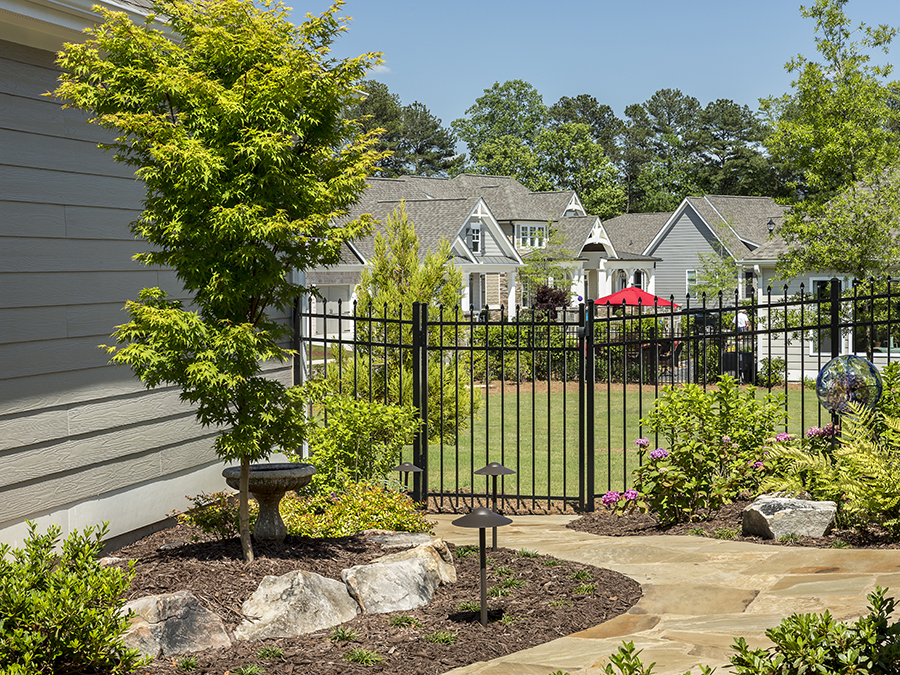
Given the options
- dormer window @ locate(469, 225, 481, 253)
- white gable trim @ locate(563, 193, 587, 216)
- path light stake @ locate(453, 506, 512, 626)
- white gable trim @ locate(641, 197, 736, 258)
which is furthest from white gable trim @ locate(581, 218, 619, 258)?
path light stake @ locate(453, 506, 512, 626)

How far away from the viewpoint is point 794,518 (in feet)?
20.3

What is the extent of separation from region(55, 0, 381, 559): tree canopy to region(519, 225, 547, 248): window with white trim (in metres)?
39.3

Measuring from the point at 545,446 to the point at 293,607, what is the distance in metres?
9.03

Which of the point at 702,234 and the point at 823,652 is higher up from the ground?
the point at 702,234

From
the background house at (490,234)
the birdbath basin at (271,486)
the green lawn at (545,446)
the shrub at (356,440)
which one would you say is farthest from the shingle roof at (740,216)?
the birdbath basin at (271,486)

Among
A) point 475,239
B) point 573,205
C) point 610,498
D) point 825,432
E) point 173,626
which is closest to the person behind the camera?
point 173,626

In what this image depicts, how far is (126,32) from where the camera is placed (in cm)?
489

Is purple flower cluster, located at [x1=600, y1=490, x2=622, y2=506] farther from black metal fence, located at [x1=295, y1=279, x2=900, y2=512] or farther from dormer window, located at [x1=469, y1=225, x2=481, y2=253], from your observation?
dormer window, located at [x1=469, y1=225, x2=481, y2=253]

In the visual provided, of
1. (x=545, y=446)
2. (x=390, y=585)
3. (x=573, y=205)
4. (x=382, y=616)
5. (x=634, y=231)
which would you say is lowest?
(x=545, y=446)

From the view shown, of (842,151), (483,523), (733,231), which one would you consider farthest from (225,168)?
(733,231)

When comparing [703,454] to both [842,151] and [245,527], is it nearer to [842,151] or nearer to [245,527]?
[245,527]

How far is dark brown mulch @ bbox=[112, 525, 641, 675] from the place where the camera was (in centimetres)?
407

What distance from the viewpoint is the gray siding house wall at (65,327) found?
5434 mm

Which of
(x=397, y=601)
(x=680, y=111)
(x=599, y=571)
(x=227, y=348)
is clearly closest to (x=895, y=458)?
(x=599, y=571)
